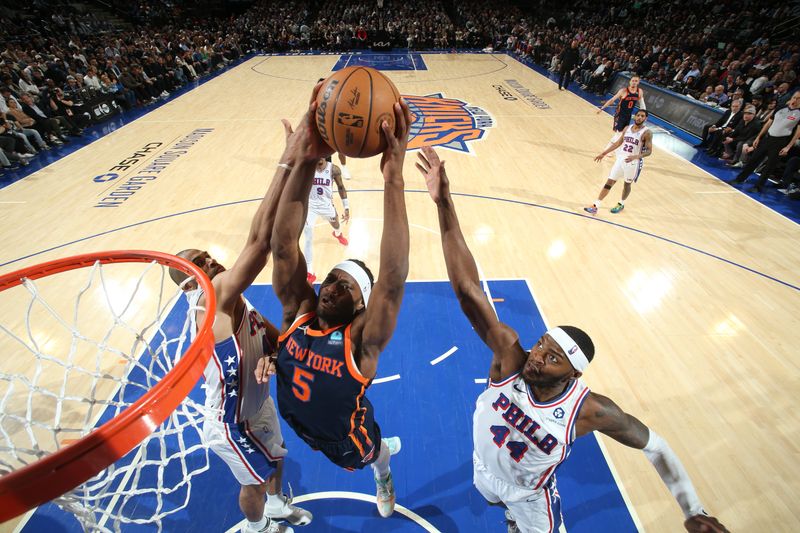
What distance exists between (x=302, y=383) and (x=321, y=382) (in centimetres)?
12

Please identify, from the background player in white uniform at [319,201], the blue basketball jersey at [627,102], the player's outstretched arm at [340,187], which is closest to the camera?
the background player in white uniform at [319,201]

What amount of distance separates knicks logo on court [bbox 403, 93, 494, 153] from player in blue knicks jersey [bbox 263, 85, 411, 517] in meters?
7.61

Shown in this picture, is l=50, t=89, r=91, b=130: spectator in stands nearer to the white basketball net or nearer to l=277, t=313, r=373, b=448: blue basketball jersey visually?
the white basketball net

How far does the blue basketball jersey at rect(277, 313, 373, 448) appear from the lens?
199 cm

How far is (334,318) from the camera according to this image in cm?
202

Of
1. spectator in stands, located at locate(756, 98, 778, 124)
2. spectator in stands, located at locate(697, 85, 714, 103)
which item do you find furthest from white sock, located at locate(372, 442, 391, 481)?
spectator in stands, located at locate(697, 85, 714, 103)

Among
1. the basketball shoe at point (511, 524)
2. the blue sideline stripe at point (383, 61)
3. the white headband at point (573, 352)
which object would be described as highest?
the white headband at point (573, 352)

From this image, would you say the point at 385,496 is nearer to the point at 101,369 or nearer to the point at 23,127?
the point at 101,369

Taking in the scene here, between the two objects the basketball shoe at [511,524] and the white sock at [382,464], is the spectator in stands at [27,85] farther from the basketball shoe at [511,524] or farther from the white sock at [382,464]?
the basketball shoe at [511,524]

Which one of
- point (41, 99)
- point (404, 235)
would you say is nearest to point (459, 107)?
point (41, 99)

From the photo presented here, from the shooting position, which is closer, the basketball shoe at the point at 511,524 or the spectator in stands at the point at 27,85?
the basketball shoe at the point at 511,524

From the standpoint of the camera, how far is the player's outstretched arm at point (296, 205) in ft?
6.08

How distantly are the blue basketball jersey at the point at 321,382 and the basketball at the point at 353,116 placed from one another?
2.92 feet

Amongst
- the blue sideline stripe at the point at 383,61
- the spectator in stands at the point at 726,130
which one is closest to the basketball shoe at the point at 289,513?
the spectator in stands at the point at 726,130
